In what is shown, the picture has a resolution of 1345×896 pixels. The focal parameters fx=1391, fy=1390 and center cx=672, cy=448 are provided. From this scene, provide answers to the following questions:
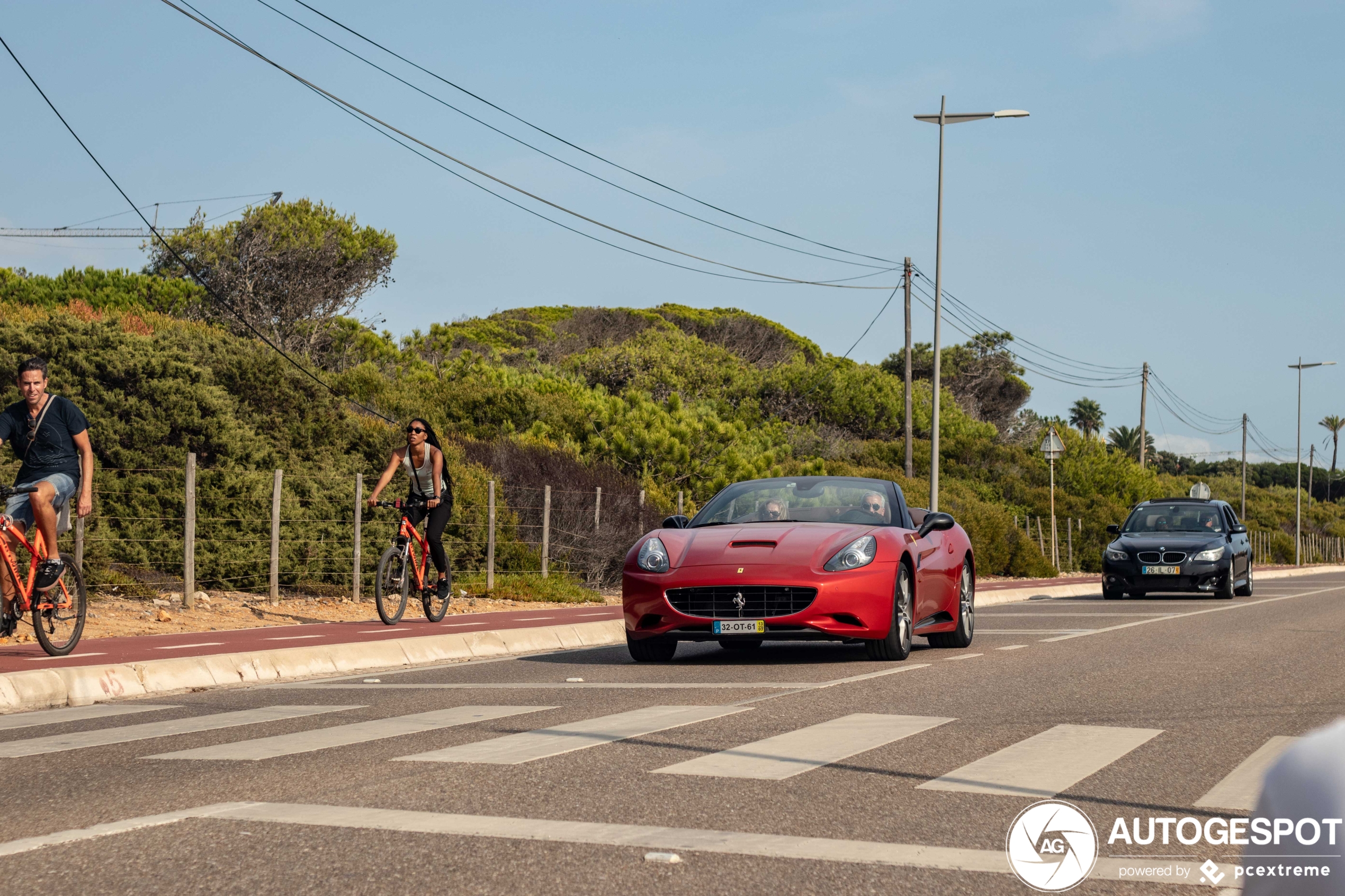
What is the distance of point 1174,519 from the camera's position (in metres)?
24.7

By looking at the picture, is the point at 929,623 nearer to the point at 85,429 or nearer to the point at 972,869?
the point at 85,429

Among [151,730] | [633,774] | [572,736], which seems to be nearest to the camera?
[633,774]

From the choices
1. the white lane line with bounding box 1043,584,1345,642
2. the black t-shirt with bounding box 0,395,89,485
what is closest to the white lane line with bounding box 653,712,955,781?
the black t-shirt with bounding box 0,395,89,485

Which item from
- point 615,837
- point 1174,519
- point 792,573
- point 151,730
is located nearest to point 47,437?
point 151,730

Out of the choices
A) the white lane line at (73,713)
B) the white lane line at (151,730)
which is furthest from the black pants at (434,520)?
the white lane line at (151,730)

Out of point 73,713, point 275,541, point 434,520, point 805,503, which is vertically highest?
point 805,503

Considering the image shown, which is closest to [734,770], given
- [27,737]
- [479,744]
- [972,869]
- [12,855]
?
[479,744]

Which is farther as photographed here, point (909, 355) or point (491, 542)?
point (909, 355)

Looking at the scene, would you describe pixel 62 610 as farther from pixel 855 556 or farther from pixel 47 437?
pixel 855 556

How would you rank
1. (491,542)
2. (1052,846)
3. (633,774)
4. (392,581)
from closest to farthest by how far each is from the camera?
1. (1052,846)
2. (633,774)
3. (392,581)
4. (491,542)

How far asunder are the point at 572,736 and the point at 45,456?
16.8 ft

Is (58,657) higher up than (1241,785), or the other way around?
(1241,785)

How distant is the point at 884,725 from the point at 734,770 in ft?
5.14

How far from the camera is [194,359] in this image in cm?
2314
